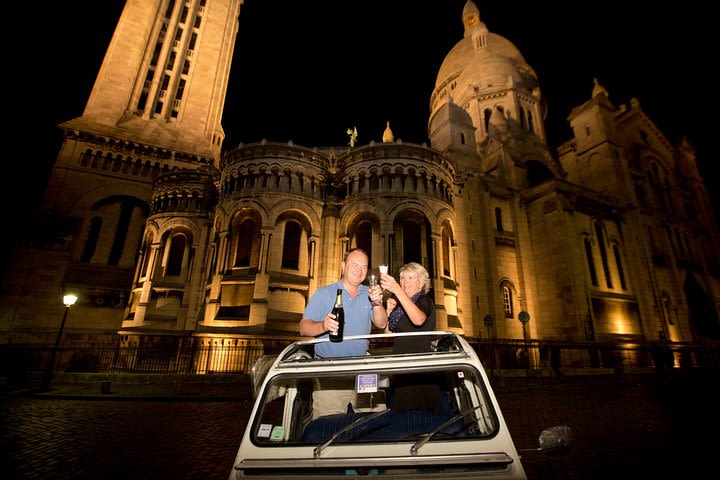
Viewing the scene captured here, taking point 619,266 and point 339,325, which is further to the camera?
point 619,266

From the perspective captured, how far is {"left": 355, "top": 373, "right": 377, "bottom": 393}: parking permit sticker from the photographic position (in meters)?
2.21

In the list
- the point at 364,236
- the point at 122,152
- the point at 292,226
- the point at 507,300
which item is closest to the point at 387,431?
the point at 364,236

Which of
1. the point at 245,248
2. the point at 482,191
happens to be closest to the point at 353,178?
the point at 245,248

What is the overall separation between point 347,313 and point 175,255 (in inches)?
908

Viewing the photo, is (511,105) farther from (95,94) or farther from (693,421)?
(95,94)

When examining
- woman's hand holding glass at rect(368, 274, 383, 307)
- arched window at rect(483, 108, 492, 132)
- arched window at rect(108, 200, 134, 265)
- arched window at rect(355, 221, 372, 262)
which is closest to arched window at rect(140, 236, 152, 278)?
arched window at rect(108, 200, 134, 265)

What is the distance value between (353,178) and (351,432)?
761 inches

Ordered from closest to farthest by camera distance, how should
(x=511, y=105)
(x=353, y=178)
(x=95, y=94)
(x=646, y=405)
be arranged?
1. (x=646, y=405)
2. (x=353, y=178)
3. (x=95, y=94)
4. (x=511, y=105)

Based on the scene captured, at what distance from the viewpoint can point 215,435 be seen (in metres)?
5.99

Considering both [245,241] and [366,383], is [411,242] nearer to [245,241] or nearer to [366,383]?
[245,241]

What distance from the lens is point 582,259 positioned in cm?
2369

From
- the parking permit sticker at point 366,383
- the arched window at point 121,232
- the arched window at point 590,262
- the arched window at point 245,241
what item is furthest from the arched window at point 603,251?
the arched window at point 121,232

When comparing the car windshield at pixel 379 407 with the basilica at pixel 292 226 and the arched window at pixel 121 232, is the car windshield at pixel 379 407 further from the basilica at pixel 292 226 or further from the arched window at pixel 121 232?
the arched window at pixel 121 232

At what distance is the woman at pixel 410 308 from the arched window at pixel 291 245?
17054mm
